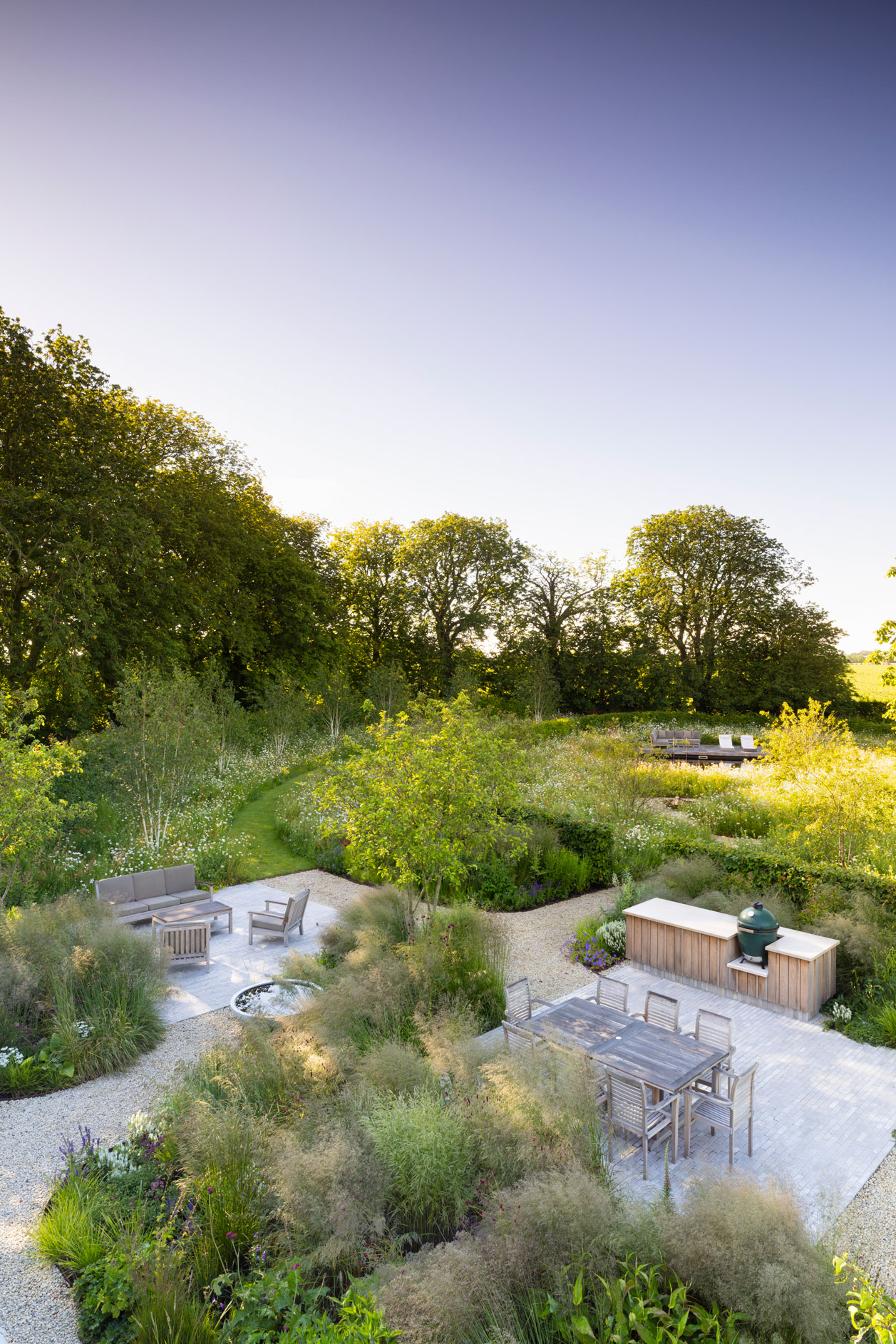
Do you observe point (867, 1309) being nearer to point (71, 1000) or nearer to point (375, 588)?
point (71, 1000)

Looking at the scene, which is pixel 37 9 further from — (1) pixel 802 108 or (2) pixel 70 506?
(2) pixel 70 506

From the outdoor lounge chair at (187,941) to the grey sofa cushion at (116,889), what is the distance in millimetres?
1599

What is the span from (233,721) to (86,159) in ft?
47.0

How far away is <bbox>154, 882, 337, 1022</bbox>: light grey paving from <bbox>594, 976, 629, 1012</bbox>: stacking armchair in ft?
12.0

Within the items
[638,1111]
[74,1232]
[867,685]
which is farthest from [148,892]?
[867,685]

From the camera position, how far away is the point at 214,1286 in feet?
11.5

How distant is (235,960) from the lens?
8.66 m

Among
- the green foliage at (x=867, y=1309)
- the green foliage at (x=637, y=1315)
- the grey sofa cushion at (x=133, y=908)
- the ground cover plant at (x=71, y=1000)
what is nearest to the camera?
the green foliage at (x=867, y=1309)

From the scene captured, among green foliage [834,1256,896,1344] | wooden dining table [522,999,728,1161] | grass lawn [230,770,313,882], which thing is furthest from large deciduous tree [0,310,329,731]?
green foliage [834,1256,896,1344]

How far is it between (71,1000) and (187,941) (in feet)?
6.17

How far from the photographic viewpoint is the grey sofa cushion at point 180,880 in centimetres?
999

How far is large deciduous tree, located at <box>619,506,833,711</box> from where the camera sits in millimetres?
35656

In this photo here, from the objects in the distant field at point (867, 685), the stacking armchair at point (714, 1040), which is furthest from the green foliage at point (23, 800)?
the distant field at point (867, 685)

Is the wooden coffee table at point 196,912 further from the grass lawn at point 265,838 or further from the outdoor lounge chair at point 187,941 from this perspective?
the grass lawn at point 265,838
